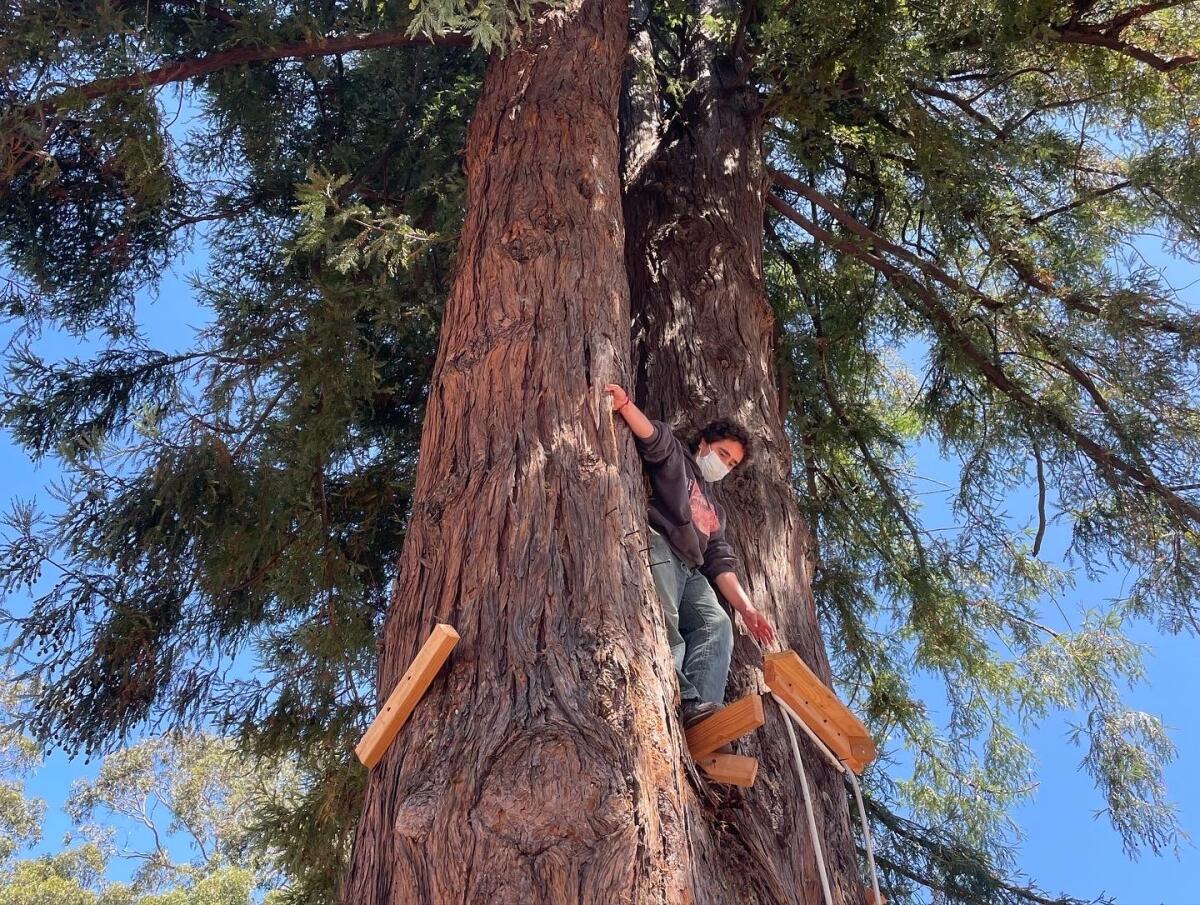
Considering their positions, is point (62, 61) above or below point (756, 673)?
above

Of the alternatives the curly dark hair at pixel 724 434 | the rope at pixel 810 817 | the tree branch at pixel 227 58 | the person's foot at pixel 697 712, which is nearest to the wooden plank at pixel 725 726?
the person's foot at pixel 697 712

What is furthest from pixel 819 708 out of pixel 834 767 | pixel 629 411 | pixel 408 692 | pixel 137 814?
pixel 137 814

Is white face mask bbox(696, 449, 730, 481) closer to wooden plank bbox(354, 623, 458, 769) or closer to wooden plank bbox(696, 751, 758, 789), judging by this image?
wooden plank bbox(696, 751, 758, 789)

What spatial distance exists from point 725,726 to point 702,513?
97 centimetres

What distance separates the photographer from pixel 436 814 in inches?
84.9

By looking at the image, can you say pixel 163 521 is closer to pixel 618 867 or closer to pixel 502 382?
pixel 502 382

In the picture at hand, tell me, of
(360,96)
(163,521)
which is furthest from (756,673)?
(360,96)

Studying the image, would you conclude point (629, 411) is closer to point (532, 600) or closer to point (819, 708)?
point (532, 600)

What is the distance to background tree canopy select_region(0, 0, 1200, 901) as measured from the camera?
457cm

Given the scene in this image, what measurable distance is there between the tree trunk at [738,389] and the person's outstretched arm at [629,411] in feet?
2.45

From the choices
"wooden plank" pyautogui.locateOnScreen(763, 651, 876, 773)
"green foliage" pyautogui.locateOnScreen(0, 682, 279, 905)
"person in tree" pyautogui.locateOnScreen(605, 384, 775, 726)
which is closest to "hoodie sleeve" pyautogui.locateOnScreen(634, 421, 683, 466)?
"person in tree" pyautogui.locateOnScreen(605, 384, 775, 726)

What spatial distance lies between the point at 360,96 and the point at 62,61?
1583 mm

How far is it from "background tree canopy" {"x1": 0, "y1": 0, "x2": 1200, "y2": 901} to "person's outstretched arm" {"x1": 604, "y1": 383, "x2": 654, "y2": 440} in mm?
1315

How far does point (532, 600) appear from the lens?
97.7 inches
